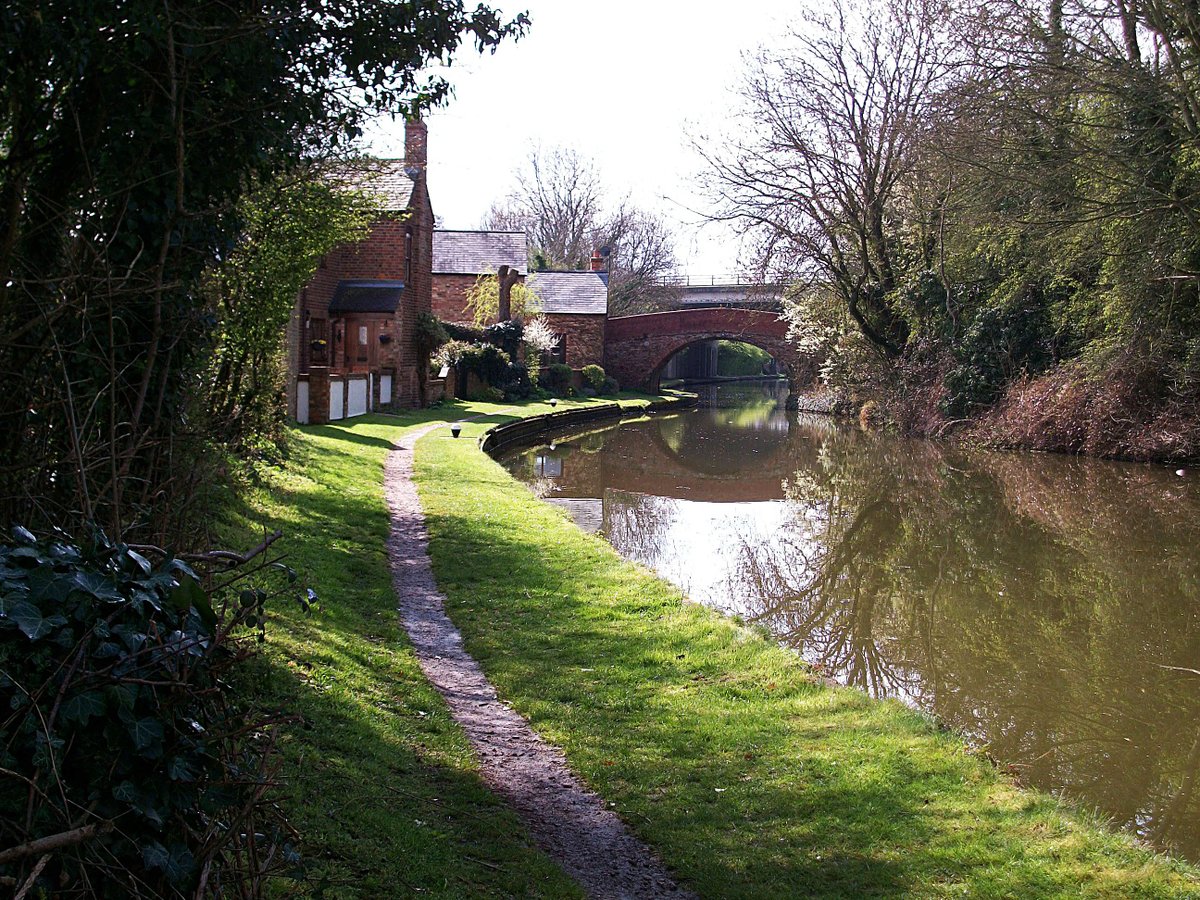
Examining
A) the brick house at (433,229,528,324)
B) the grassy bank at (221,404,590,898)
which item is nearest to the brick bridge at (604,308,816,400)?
the brick house at (433,229,528,324)

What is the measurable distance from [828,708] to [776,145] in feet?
71.1

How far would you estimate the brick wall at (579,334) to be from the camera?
138 feet

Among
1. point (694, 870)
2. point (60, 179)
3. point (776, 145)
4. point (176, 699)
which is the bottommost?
point (694, 870)

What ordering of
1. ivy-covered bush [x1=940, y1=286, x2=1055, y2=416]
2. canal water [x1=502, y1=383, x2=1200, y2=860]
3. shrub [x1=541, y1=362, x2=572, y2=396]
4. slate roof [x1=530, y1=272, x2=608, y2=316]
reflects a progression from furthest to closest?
slate roof [x1=530, y1=272, x2=608, y2=316] < shrub [x1=541, y1=362, x2=572, y2=396] < ivy-covered bush [x1=940, y1=286, x2=1055, y2=416] < canal water [x1=502, y1=383, x2=1200, y2=860]

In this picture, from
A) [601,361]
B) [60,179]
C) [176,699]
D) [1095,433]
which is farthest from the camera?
[601,361]

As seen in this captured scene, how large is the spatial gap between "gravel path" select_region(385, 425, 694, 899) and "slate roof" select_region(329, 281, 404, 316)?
740 inches

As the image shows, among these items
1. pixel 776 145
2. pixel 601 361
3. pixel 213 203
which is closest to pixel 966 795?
pixel 213 203

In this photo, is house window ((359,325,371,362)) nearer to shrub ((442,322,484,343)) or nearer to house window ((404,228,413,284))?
house window ((404,228,413,284))

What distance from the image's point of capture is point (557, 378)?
125 feet

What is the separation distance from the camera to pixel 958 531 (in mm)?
13969

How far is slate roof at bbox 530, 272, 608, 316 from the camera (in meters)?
42.2

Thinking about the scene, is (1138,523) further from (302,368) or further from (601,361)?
(601,361)

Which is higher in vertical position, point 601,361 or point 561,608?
point 601,361

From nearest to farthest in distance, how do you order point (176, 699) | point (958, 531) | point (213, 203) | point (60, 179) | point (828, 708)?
point (176, 699) < point (60, 179) < point (213, 203) < point (828, 708) < point (958, 531)
